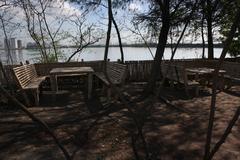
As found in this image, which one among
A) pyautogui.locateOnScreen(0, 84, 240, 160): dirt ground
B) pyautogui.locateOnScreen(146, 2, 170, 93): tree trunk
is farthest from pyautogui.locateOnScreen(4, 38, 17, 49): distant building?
pyautogui.locateOnScreen(146, 2, 170, 93): tree trunk

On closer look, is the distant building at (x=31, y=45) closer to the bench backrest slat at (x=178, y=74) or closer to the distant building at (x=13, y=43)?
the distant building at (x=13, y=43)

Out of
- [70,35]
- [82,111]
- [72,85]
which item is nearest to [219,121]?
[82,111]

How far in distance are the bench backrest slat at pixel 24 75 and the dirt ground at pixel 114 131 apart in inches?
32.0

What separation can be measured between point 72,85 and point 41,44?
4.80 m

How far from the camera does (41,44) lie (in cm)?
1488

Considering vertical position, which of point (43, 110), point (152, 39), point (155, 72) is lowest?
point (43, 110)

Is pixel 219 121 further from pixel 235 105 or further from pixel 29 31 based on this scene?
pixel 29 31

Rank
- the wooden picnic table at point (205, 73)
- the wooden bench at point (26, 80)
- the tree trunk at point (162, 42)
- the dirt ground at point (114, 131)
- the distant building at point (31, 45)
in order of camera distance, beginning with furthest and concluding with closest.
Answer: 1. the distant building at point (31, 45)
2. the wooden picnic table at point (205, 73)
3. the tree trunk at point (162, 42)
4. the wooden bench at point (26, 80)
5. the dirt ground at point (114, 131)

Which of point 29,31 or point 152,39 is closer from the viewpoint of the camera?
point 152,39

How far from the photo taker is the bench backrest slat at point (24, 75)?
7781mm

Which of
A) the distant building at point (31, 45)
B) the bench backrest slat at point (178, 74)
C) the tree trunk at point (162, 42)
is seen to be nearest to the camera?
the tree trunk at point (162, 42)

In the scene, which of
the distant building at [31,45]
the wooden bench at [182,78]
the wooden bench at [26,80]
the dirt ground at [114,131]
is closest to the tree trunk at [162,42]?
the wooden bench at [182,78]

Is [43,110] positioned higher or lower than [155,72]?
lower

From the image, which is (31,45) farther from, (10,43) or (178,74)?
(178,74)
